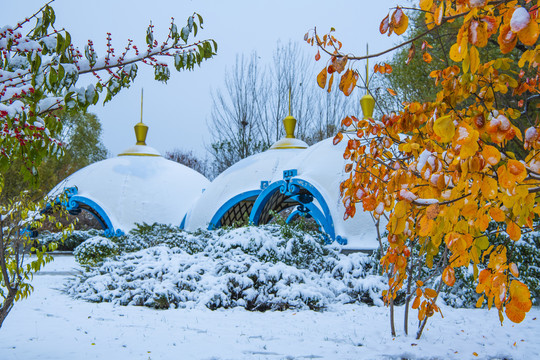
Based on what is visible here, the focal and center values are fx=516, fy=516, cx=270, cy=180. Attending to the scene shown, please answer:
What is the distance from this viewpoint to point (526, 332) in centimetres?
497

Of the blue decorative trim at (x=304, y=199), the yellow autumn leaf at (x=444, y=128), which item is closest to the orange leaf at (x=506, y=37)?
the yellow autumn leaf at (x=444, y=128)

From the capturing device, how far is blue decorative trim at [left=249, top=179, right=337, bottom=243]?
8.67 meters

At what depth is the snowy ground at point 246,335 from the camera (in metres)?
4.05

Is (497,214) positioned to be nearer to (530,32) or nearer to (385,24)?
(530,32)

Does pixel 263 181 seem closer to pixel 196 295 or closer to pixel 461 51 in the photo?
pixel 196 295

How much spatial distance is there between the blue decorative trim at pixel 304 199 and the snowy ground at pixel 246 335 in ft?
8.48

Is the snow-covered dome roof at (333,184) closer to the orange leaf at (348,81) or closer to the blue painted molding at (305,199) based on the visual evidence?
the blue painted molding at (305,199)

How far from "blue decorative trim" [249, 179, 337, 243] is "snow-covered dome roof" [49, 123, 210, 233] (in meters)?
4.85

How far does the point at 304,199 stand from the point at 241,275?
11.5 ft

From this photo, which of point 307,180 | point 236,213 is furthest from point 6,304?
point 236,213

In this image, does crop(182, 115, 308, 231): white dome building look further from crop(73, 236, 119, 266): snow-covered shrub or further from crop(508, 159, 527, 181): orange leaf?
crop(508, 159, 527, 181): orange leaf

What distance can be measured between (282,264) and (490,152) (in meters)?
5.38

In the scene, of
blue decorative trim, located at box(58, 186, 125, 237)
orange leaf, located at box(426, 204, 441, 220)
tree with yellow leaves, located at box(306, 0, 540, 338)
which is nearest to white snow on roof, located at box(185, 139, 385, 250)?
blue decorative trim, located at box(58, 186, 125, 237)

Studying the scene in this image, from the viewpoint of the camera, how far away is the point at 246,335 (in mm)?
4668
